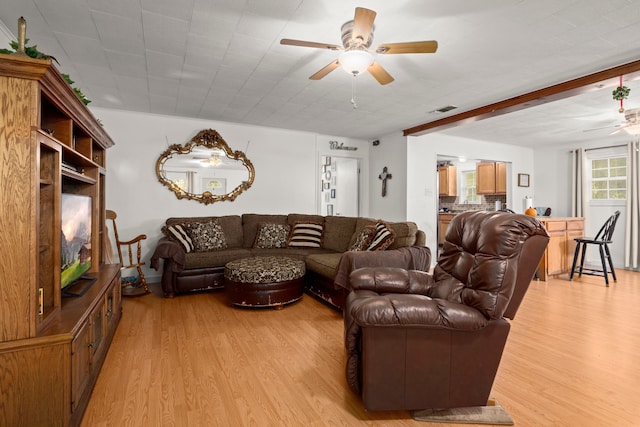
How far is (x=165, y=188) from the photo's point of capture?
4770mm

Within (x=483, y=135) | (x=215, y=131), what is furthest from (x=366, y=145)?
(x=215, y=131)

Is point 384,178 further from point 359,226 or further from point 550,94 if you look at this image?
point 550,94

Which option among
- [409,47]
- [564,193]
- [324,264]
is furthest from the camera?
[564,193]

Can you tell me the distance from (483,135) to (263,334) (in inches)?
207

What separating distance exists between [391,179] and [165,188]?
373cm

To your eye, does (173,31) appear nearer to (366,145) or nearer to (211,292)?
(211,292)

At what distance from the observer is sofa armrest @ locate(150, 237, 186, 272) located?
378 cm

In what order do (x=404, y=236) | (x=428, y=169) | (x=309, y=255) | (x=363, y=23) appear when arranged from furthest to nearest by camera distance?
(x=428, y=169) → (x=309, y=255) → (x=404, y=236) → (x=363, y=23)

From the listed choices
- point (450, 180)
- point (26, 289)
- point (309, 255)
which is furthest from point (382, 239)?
point (450, 180)

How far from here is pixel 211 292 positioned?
4164 millimetres

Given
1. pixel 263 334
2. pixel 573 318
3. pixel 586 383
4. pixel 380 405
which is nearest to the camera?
pixel 380 405

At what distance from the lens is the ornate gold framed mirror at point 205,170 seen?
4.79 meters

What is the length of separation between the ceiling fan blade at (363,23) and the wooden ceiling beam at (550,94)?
2552mm

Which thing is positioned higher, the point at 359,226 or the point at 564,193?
the point at 564,193
